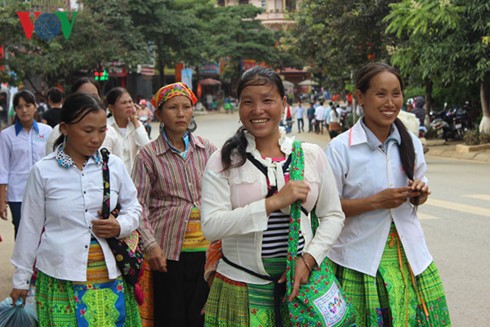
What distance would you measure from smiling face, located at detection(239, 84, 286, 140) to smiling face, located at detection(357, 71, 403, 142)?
2.21ft

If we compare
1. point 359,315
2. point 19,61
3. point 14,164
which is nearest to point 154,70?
point 19,61

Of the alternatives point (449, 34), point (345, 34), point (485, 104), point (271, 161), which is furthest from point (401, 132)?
point (345, 34)

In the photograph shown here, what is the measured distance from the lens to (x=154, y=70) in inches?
2148

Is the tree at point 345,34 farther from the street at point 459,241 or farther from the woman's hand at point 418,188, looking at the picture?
the woman's hand at point 418,188

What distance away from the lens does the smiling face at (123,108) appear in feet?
18.1

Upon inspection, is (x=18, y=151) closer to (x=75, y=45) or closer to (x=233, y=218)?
(x=233, y=218)

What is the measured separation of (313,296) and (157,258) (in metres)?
1.55

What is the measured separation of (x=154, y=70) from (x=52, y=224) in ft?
171

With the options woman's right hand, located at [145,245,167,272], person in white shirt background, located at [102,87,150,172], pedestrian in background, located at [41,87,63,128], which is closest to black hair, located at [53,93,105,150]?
woman's right hand, located at [145,245,167,272]

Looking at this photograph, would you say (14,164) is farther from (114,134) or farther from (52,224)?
(52,224)

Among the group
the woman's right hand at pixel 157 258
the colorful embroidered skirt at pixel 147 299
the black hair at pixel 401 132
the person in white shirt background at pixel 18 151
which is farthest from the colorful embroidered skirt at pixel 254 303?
the person in white shirt background at pixel 18 151

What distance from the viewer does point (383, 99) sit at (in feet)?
11.1

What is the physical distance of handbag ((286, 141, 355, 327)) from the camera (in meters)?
2.71

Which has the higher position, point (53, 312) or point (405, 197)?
point (405, 197)
